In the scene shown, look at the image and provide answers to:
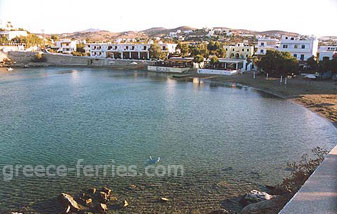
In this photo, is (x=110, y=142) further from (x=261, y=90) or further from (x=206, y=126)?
(x=261, y=90)

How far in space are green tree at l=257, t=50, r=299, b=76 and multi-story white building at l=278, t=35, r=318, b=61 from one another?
9.36 m

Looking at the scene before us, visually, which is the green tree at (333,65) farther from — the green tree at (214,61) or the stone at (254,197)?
the stone at (254,197)

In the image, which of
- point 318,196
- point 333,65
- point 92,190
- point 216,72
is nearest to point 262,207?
A: point 318,196

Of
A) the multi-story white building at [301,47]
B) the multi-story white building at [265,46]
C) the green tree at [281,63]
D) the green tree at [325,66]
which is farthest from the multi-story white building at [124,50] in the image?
the green tree at [325,66]

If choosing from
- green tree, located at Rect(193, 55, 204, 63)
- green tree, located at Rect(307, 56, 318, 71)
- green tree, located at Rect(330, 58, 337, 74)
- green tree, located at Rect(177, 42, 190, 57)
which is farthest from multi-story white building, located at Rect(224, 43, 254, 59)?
green tree, located at Rect(330, 58, 337, 74)

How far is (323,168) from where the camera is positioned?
11.0 m

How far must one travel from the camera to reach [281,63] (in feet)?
144

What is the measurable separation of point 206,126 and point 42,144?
38.9ft

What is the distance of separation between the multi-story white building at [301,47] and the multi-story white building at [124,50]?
32.4 meters

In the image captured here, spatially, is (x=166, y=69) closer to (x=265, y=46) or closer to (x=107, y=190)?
(x=265, y=46)

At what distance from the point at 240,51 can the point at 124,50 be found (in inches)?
1216

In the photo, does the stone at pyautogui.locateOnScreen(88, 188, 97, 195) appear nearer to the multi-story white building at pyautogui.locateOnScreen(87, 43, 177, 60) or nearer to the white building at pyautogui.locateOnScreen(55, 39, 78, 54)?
the multi-story white building at pyautogui.locateOnScreen(87, 43, 177, 60)

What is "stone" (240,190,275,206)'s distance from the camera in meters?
12.2

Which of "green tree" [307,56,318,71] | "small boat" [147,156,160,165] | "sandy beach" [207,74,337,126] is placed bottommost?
"small boat" [147,156,160,165]
